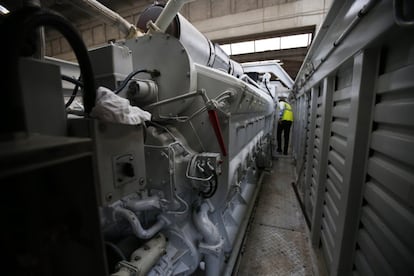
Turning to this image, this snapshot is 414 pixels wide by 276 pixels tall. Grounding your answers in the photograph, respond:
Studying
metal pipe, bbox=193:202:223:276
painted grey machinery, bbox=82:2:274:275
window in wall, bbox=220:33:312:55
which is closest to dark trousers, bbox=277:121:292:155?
window in wall, bbox=220:33:312:55

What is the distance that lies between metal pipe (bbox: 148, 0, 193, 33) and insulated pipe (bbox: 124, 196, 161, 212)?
986mm

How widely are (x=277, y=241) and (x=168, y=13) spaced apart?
2228mm

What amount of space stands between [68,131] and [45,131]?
5 cm

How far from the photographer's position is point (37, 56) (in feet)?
1.64

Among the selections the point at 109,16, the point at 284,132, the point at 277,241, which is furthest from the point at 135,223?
the point at 284,132

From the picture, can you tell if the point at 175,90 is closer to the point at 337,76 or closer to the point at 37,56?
the point at 37,56

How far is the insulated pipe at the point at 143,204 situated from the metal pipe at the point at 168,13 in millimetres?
986

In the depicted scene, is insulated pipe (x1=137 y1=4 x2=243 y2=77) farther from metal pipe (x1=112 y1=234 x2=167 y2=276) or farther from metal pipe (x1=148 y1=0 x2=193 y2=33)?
metal pipe (x1=112 y1=234 x2=167 y2=276)

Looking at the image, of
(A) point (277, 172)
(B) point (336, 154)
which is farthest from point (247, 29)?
(A) point (277, 172)

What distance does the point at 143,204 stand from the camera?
3.26 feet

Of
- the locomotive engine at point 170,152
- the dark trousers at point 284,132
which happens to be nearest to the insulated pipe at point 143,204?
the locomotive engine at point 170,152

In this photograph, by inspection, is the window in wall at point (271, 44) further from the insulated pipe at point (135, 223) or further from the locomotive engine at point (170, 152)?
the insulated pipe at point (135, 223)

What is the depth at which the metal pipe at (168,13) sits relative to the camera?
42.5 inches

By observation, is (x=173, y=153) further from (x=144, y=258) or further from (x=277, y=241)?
(x=277, y=241)
